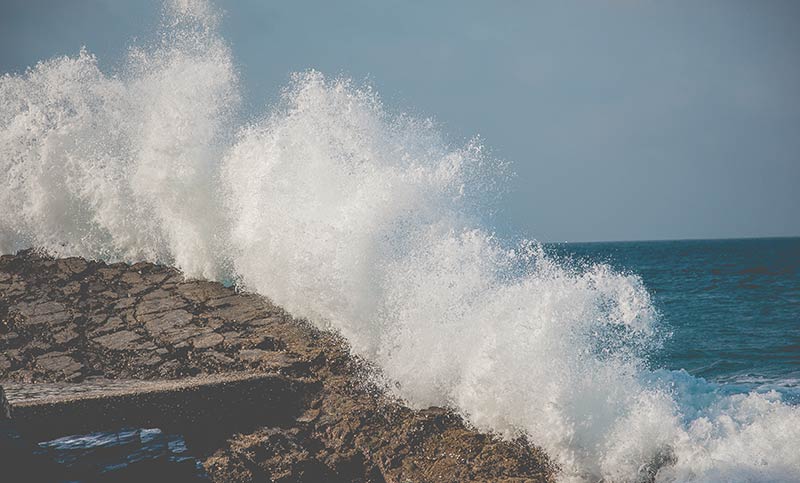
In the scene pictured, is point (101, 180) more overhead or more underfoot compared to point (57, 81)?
more underfoot

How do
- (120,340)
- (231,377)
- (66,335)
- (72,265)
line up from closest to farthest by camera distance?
(231,377) → (120,340) → (66,335) → (72,265)

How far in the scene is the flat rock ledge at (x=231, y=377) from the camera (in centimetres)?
472

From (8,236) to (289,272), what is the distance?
6332 mm

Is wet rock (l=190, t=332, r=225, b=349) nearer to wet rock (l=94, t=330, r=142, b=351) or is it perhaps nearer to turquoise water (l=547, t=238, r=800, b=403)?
wet rock (l=94, t=330, r=142, b=351)

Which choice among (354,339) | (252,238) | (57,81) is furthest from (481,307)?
(57,81)

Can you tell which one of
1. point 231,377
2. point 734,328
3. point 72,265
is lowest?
point 734,328

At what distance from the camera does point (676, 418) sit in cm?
524

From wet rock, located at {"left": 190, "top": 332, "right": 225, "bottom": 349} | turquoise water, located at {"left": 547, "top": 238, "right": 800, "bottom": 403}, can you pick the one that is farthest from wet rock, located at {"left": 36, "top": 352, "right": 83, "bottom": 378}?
turquoise water, located at {"left": 547, "top": 238, "right": 800, "bottom": 403}

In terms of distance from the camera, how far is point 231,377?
17.5 ft

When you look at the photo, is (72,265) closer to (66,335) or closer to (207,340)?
(66,335)

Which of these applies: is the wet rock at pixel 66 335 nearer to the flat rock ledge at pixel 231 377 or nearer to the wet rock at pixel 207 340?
the flat rock ledge at pixel 231 377

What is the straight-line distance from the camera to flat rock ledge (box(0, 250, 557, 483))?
4723mm

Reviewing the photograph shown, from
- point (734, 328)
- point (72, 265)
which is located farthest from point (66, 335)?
point (734, 328)

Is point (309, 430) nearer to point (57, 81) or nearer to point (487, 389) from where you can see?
point (487, 389)
